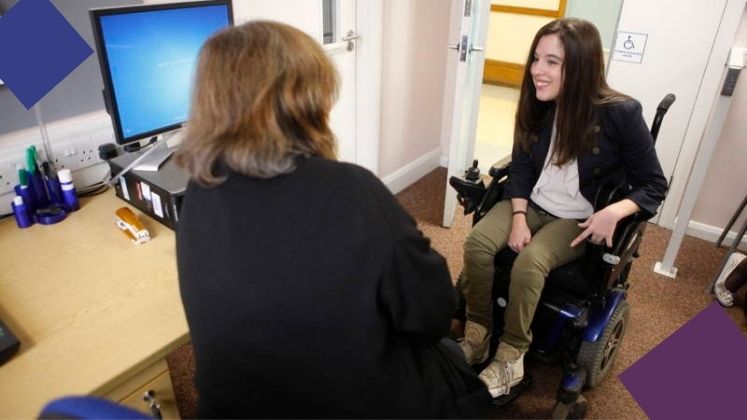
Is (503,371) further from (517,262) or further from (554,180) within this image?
(554,180)

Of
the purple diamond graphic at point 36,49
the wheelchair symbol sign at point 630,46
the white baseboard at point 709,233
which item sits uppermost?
the purple diamond graphic at point 36,49

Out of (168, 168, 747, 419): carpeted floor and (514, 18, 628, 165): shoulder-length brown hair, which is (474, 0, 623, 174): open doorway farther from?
(514, 18, 628, 165): shoulder-length brown hair

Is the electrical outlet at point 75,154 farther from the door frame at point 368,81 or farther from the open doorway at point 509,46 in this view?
the open doorway at point 509,46

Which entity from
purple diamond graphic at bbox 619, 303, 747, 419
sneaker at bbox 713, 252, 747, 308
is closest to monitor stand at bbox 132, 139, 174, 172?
purple diamond graphic at bbox 619, 303, 747, 419

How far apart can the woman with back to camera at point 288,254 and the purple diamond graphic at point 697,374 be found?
65 cm

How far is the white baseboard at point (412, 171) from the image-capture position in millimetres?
2967

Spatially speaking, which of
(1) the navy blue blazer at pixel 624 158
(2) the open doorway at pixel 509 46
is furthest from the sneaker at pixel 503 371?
(2) the open doorway at pixel 509 46

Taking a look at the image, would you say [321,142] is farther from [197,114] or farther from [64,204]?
[64,204]

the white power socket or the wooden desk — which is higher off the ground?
the white power socket

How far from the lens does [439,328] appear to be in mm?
899

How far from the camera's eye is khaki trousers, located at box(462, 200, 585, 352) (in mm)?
1488

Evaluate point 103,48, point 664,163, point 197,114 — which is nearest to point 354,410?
point 197,114

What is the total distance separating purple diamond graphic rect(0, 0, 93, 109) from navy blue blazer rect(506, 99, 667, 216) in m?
1.37

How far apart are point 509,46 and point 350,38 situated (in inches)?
125
